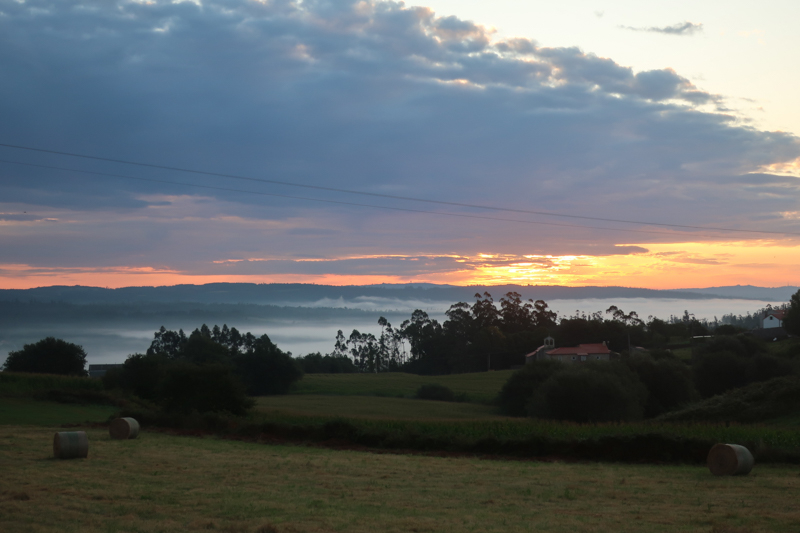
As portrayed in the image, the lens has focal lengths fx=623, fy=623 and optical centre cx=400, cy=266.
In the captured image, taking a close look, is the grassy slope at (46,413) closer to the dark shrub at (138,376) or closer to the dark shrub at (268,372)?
the dark shrub at (138,376)

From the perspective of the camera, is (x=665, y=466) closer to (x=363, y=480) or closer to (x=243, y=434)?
(x=363, y=480)

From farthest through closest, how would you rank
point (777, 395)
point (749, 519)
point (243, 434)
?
point (777, 395) → point (243, 434) → point (749, 519)

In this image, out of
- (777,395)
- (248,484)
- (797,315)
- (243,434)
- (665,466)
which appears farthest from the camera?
(797,315)

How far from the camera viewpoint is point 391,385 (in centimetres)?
8719

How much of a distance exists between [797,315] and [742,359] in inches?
1473

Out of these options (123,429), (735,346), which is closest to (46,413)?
(123,429)

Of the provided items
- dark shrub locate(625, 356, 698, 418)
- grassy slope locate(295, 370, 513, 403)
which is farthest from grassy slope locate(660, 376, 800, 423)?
grassy slope locate(295, 370, 513, 403)

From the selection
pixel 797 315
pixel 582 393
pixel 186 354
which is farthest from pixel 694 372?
pixel 186 354

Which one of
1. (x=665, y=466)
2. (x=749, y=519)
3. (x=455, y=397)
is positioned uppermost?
(x=749, y=519)

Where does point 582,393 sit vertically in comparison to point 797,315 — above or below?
below

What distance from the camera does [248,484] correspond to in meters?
15.1

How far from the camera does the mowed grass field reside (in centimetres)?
1043

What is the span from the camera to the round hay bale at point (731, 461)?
1661 cm

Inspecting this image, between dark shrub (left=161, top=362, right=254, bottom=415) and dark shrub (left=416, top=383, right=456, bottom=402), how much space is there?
3961 cm
